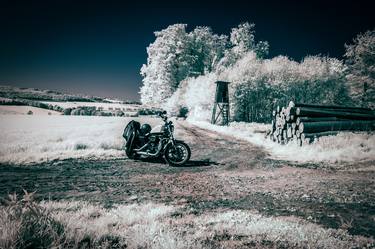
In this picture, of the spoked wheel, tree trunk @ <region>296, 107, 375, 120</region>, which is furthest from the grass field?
tree trunk @ <region>296, 107, 375, 120</region>

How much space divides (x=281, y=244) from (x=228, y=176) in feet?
16.3

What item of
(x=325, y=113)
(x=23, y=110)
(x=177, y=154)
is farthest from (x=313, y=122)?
(x=23, y=110)

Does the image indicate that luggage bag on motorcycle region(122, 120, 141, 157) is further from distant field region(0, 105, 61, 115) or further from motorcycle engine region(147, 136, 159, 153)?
distant field region(0, 105, 61, 115)

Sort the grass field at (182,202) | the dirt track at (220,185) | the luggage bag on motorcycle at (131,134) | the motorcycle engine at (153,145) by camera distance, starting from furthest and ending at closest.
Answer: the luggage bag on motorcycle at (131,134) < the motorcycle engine at (153,145) < the dirt track at (220,185) < the grass field at (182,202)

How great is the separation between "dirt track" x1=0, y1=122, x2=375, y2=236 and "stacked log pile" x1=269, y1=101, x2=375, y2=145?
4.62m

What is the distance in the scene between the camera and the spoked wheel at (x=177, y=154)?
10.6 metres

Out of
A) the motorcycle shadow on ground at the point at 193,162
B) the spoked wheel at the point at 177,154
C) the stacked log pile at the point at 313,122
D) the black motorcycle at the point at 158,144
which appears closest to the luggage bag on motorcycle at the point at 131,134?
the black motorcycle at the point at 158,144

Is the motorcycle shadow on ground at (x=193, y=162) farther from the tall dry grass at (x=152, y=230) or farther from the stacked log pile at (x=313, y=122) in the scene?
the stacked log pile at (x=313, y=122)

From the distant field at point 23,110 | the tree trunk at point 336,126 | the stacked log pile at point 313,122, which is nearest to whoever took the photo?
the tree trunk at point 336,126

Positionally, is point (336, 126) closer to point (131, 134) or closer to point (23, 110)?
point (131, 134)

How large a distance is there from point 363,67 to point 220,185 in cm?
3673

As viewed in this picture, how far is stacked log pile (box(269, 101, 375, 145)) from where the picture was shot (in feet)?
49.6

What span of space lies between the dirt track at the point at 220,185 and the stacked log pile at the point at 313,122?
4617mm

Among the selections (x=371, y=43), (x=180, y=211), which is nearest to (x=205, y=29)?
(x=371, y=43)
